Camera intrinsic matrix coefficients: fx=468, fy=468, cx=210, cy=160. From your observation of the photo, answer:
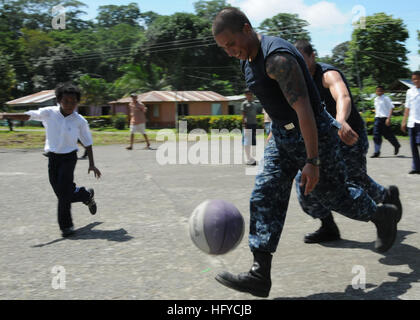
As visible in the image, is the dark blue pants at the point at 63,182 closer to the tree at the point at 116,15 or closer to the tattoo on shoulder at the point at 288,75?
the tattoo on shoulder at the point at 288,75

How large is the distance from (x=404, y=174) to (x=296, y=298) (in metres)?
6.75

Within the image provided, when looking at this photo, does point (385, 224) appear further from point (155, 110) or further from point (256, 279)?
point (155, 110)

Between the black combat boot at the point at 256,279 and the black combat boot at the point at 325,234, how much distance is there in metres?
1.42

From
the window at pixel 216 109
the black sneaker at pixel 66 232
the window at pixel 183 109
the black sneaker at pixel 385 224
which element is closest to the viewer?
the black sneaker at pixel 385 224

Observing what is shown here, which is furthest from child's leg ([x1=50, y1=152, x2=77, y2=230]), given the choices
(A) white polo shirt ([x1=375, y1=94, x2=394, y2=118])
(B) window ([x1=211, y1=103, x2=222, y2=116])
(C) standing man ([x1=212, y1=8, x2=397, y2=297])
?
(B) window ([x1=211, y1=103, x2=222, y2=116])

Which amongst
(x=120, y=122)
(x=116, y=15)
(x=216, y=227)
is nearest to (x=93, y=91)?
(x=120, y=122)

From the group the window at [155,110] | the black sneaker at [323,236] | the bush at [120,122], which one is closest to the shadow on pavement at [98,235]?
the black sneaker at [323,236]

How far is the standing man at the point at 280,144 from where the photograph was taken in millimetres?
2906

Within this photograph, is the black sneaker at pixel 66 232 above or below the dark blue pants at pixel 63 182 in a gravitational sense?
below

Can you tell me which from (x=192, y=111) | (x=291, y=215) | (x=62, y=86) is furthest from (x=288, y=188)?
(x=192, y=111)

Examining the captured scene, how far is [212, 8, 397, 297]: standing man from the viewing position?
2.91 metres

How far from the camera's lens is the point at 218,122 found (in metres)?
33.6

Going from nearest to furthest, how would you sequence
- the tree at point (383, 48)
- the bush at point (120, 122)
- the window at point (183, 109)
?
A: the bush at point (120, 122), the window at point (183, 109), the tree at point (383, 48)
